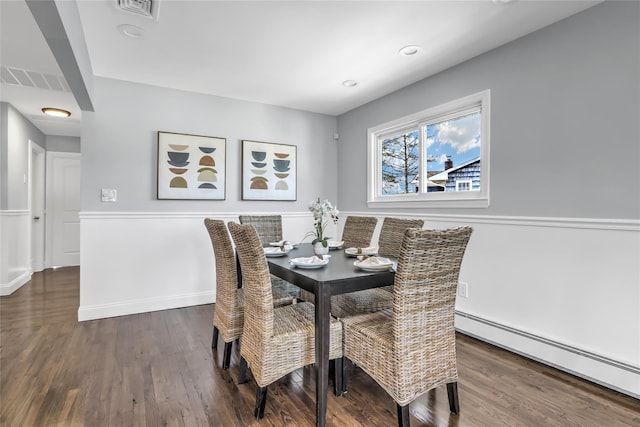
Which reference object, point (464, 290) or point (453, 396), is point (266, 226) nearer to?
point (464, 290)

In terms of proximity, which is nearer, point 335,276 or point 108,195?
point 335,276

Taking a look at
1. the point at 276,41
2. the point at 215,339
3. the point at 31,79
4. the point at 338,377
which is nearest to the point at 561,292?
the point at 338,377

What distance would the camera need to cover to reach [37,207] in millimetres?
5449

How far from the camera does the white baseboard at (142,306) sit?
324 cm

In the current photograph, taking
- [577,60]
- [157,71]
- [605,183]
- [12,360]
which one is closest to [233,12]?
[157,71]

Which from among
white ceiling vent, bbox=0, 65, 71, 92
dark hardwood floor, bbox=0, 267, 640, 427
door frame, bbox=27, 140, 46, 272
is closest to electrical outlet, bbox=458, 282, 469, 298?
dark hardwood floor, bbox=0, 267, 640, 427

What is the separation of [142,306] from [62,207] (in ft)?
12.4

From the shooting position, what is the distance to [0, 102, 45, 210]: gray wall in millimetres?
4027

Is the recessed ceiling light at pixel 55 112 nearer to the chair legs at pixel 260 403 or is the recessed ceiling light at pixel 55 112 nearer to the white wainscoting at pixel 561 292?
the chair legs at pixel 260 403

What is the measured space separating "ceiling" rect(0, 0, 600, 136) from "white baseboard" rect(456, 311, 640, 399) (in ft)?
7.61

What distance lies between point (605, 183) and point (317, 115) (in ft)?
11.2

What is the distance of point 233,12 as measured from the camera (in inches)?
88.2

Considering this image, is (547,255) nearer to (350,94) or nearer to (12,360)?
(350,94)

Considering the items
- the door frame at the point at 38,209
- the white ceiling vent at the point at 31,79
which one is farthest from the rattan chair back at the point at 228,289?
the door frame at the point at 38,209
